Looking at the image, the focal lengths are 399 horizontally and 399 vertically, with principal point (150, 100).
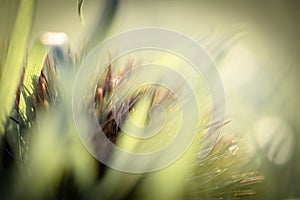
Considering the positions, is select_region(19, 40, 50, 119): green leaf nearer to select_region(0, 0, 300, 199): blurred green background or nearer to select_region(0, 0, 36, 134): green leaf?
select_region(0, 0, 36, 134): green leaf

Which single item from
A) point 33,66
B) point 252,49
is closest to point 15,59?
point 33,66

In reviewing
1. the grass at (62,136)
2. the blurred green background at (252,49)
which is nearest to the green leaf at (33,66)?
the grass at (62,136)

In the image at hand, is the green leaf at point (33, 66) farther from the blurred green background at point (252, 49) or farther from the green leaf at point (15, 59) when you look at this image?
the blurred green background at point (252, 49)

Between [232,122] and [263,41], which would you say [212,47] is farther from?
[263,41]

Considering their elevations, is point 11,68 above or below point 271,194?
above

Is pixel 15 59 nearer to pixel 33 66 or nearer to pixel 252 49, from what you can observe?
pixel 33 66

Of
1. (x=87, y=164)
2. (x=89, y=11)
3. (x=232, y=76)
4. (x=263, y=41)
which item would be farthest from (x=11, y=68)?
(x=263, y=41)
